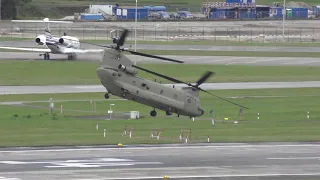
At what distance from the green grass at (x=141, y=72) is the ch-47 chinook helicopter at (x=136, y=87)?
4441cm

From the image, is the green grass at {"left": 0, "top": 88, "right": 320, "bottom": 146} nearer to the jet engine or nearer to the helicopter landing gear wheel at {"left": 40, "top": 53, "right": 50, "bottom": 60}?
the jet engine

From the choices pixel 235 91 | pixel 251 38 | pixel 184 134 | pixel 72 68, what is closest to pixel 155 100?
pixel 184 134

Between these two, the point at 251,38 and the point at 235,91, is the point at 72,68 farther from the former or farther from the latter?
the point at 251,38

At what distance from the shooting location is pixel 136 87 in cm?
5984

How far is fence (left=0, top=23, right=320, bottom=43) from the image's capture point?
565ft

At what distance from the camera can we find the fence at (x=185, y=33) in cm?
17212

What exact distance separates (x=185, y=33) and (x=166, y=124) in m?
111

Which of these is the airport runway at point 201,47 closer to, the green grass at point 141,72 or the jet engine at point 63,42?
the jet engine at point 63,42

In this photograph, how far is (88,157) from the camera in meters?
56.2

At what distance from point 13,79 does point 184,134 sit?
4465 cm

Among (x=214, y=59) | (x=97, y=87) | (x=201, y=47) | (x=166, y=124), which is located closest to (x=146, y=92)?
(x=166, y=124)

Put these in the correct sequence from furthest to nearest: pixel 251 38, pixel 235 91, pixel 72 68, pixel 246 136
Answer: pixel 251 38 → pixel 72 68 → pixel 235 91 → pixel 246 136

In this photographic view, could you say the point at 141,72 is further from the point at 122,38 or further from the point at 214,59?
the point at 122,38

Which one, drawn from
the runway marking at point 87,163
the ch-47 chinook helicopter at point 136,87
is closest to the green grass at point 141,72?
the ch-47 chinook helicopter at point 136,87
